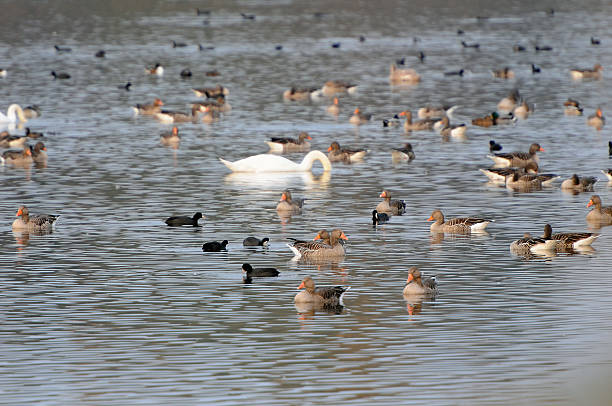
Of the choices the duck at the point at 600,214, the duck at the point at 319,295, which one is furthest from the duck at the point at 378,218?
the duck at the point at 319,295

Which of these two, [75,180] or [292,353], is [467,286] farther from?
[75,180]

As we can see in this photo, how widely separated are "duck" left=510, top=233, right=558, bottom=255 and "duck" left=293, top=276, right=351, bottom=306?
19.6 feet

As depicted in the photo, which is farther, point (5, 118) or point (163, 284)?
point (5, 118)

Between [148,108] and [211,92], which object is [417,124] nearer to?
[148,108]

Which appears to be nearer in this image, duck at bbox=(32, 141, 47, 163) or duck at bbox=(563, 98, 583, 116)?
duck at bbox=(32, 141, 47, 163)

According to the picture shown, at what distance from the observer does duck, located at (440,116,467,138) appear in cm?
4900

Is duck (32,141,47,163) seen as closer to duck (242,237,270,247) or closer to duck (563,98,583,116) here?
duck (242,237,270,247)

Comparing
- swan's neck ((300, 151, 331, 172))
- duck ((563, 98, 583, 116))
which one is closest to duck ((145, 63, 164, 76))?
duck ((563, 98, 583, 116))

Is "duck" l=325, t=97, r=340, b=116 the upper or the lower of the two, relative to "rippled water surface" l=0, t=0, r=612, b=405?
upper

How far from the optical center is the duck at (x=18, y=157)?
140 feet

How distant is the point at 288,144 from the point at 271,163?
473cm

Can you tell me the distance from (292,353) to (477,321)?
3.58 meters

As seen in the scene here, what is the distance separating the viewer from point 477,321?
20719mm

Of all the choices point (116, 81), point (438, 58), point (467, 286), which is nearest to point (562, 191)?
point (467, 286)
